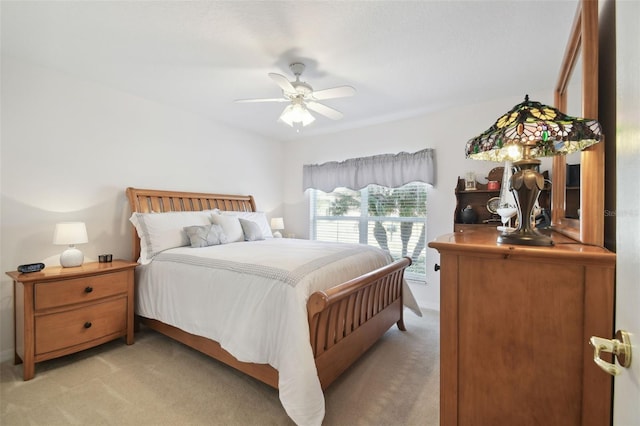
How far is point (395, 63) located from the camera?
2352mm

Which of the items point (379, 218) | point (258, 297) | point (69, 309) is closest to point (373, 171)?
point (379, 218)

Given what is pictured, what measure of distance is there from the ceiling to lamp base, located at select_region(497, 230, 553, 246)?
5.00ft

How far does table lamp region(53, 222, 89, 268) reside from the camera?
2.25m

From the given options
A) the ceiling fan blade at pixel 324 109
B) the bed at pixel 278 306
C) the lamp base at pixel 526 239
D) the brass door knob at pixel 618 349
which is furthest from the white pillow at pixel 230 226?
the brass door knob at pixel 618 349

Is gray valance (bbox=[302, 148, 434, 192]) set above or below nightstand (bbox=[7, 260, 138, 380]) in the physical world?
above

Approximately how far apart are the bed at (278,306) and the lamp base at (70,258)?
1.50 feet

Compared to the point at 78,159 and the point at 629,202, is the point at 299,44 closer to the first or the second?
the point at 629,202

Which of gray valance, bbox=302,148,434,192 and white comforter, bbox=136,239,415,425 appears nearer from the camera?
white comforter, bbox=136,239,415,425

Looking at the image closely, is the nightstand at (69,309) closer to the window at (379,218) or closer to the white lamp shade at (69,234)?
the white lamp shade at (69,234)

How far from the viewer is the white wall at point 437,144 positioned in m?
3.23

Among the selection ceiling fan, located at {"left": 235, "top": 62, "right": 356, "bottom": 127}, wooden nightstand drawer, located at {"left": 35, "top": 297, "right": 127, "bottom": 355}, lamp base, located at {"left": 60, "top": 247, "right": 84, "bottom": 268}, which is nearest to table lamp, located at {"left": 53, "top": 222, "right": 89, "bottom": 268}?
lamp base, located at {"left": 60, "top": 247, "right": 84, "bottom": 268}

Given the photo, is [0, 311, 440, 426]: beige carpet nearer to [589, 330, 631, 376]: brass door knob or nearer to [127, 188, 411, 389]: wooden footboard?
[127, 188, 411, 389]: wooden footboard

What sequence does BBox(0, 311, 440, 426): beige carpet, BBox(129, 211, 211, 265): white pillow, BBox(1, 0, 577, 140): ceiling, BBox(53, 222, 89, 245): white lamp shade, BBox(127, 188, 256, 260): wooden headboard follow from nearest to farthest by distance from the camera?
BBox(0, 311, 440, 426): beige carpet
BBox(1, 0, 577, 140): ceiling
BBox(53, 222, 89, 245): white lamp shade
BBox(129, 211, 211, 265): white pillow
BBox(127, 188, 256, 260): wooden headboard

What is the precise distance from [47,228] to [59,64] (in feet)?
4.75
